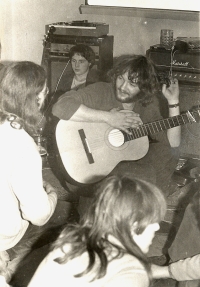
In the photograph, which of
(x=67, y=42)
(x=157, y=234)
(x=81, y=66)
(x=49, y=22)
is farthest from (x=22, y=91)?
(x=49, y=22)

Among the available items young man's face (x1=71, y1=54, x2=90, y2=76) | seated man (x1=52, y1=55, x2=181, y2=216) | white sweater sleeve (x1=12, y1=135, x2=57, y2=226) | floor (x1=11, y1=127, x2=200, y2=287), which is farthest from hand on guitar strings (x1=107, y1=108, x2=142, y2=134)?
young man's face (x1=71, y1=54, x2=90, y2=76)

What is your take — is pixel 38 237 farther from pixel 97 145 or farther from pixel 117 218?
pixel 117 218

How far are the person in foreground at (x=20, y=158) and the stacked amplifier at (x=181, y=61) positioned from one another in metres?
1.51

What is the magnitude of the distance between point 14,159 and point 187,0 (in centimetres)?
208

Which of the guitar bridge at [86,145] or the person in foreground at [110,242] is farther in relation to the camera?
the guitar bridge at [86,145]

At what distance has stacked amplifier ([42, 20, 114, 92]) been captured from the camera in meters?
3.36

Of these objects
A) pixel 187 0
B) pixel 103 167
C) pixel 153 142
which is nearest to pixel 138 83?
pixel 153 142

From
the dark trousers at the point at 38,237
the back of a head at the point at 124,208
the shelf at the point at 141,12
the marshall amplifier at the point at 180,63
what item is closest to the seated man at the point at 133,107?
the dark trousers at the point at 38,237

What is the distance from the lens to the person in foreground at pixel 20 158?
55.9 inches

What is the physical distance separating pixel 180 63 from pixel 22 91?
5.30 ft

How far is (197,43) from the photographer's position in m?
2.98

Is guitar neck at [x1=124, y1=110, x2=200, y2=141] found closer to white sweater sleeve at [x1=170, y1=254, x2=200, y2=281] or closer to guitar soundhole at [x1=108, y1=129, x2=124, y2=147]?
guitar soundhole at [x1=108, y1=129, x2=124, y2=147]

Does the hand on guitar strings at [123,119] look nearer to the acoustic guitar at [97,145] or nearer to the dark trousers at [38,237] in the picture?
the acoustic guitar at [97,145]

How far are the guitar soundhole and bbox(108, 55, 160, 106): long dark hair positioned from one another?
0.72 ft
